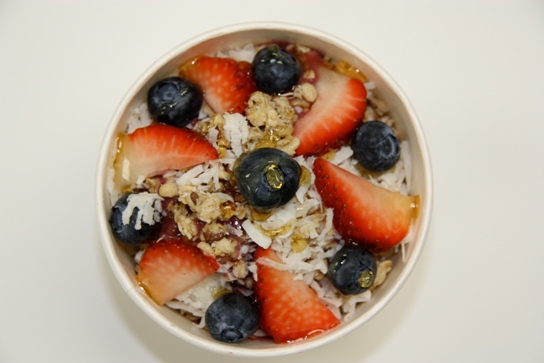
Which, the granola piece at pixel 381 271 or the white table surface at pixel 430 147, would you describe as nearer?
the granola piece at pixel 381 271

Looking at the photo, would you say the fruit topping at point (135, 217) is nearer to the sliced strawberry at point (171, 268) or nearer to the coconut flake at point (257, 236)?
the sliced strawberry at point (171, 268)

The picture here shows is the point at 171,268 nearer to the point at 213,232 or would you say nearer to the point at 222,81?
the point at 213,232

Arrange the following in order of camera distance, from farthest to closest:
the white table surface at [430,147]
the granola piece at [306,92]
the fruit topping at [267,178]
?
1. the white table surface at [430,147]
2. the granola piece at [306,92]
3. the fruit topping at [267,178]

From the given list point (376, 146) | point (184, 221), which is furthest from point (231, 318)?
point (376, 146)

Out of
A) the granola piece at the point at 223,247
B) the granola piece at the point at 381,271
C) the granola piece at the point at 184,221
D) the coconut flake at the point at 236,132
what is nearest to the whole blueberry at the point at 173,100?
the coconut flake at the point at 236,132

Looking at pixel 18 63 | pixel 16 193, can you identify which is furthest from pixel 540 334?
pixel 18 63

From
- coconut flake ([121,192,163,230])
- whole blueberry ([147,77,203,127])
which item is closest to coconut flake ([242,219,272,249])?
coconut flake ([121,192,163,230])

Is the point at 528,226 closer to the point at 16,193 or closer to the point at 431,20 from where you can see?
the point at 431,20
